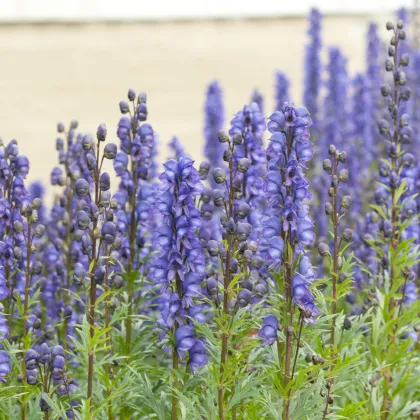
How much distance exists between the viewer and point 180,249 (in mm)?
4637

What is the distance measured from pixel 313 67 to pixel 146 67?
11599 millimetres

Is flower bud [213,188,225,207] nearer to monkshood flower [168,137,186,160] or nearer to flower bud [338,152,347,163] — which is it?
flower bud [338,152,347,163]

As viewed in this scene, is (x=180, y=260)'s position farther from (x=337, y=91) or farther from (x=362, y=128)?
(x=337, y=91)

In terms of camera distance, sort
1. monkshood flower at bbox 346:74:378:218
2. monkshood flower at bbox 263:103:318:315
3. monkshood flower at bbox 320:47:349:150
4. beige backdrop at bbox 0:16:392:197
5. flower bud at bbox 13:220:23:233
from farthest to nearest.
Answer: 1. beige backdrop at bbox 0:16:392:197
2. monkshood flower at bbox 320:47:349:150
3. monkshood flower at bbox 346:74:378:218
4. flower bud at bbox 13:220:23:233
5. monkshood flower at bbox 263:103:318:315

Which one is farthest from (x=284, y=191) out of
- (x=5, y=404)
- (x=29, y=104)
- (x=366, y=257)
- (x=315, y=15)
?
(x=29, y=104)

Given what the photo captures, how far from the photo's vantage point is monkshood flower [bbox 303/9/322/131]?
35.5 feet

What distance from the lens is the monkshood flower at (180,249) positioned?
454cm

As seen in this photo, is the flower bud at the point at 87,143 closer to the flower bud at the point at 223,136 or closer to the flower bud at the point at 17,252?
the flower bud at the point at 223,136

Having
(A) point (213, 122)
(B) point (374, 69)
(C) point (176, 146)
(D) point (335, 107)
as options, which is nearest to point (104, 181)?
(C) point (176, 146)

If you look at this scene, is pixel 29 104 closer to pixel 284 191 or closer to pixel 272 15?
pixel 272 15

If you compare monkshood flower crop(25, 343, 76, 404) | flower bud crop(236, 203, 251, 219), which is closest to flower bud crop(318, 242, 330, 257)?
flower bud crop(236, 203, 251, 219)

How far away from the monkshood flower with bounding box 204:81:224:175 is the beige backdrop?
8600 millimetres

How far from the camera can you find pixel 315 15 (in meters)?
11.2

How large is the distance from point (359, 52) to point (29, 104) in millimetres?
8704
